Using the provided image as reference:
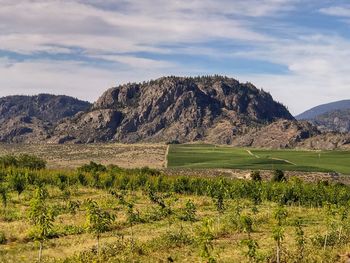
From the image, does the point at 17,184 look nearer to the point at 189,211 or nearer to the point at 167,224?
the point at 167,224

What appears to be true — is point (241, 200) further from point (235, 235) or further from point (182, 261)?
point (182, 261)

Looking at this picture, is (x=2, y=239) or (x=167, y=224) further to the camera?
(x=167, y=224)

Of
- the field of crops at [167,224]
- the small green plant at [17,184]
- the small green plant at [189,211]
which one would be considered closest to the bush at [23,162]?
the field of crops at [167,224]

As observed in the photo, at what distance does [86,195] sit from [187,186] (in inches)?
952

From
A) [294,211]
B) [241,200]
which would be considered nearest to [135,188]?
[241,200]

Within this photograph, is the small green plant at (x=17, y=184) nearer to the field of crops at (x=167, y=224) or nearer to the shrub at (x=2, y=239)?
the field of crops at (x=167, y=224)

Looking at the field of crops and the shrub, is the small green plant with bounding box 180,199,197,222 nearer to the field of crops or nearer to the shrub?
the field of crops

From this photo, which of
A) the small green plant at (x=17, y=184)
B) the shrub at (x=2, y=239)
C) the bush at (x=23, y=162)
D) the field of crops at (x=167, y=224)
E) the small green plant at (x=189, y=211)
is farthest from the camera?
the bush at (x=23, y=162)

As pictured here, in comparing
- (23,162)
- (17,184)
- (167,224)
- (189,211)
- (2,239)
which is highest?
(189,211)

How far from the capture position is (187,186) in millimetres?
101938

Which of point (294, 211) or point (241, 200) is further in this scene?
point (241, 200)

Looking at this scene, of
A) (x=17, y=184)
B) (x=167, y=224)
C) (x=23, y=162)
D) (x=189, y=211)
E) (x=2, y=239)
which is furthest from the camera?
(x=23, y=162)

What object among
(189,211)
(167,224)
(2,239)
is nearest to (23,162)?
(167,224)

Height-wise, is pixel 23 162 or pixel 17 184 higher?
pixel 17 184
